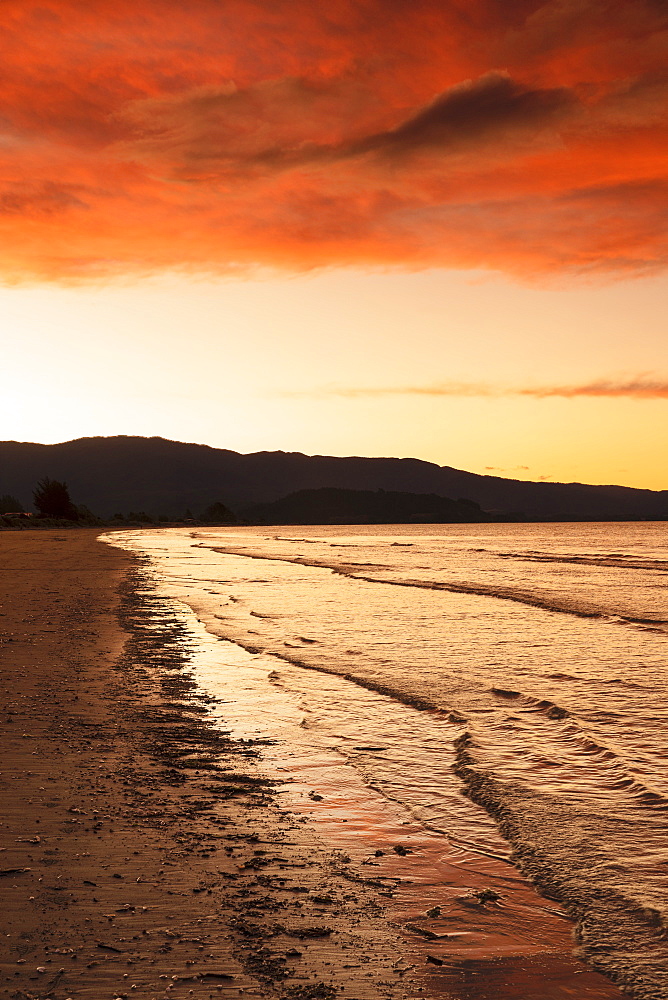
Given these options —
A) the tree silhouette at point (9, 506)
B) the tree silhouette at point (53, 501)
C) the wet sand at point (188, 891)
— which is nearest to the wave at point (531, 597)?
the wet sand at point (188, 891)

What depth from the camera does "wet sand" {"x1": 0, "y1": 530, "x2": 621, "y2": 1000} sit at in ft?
14.5

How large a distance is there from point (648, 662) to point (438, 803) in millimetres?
10457

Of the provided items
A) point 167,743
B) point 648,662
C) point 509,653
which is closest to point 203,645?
point 509,653

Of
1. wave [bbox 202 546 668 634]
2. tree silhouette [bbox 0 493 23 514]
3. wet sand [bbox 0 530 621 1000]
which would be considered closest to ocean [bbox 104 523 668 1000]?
wet sand [bbox 0 530 621 1000]

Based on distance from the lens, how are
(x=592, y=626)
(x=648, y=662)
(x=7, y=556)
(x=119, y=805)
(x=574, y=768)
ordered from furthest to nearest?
(x=7, y=556), (x=592, y=626), (x=648, y=662), (x=574, y=768), (x=119, y=805)

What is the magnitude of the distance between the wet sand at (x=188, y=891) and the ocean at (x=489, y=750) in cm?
28

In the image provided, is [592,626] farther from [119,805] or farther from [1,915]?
[1,915]

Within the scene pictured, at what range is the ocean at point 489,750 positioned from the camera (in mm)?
5609

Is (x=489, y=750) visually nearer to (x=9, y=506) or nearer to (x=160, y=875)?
(x=160, y=875)

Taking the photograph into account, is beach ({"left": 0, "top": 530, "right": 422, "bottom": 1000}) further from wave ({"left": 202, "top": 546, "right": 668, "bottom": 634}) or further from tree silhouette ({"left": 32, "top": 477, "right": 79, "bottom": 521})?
tree silhouette ({"left": 32, "top": 477, "right": 79, "bottom": 521})

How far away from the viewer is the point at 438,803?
789 centimetres

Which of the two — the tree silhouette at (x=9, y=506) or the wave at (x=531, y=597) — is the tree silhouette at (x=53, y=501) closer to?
the tree silhouette at (x=9, y=506)

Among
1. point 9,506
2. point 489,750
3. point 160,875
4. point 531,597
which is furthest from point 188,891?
point 9,506

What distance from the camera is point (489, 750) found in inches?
390
